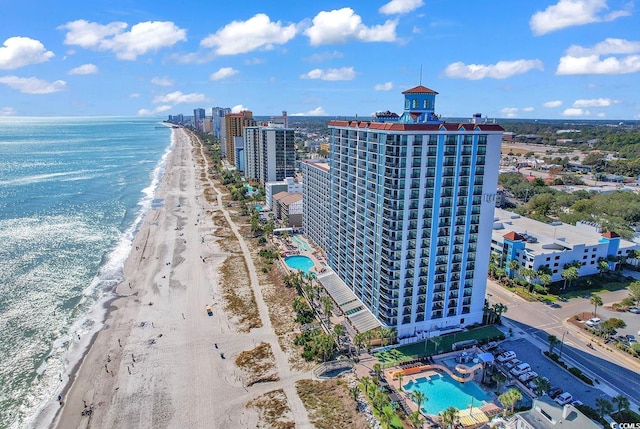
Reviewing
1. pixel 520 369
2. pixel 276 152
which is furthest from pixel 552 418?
pixel 276 152

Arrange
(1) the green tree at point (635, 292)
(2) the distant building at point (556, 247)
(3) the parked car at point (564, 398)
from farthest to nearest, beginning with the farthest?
(2) the distant building at point (556, 247), (1) the green tree at point (635, 292), (3) the parked car at point (564, 398)

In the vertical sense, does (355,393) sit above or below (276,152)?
below

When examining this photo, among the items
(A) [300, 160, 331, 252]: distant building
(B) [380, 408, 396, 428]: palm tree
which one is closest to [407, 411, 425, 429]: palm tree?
(B) [380, 408, 396, 428]: palm tree

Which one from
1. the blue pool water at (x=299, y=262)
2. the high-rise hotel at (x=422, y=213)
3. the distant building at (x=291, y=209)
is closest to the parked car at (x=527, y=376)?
the high-rise hotel at (x=422, y=213)

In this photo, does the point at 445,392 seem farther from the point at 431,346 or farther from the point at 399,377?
the point at 431,346

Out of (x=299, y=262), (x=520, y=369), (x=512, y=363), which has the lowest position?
(x=512, y=363)

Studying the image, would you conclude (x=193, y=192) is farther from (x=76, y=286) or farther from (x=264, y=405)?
(x=264, y=405)

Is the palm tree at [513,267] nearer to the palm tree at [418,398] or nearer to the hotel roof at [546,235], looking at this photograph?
the hotel roof at [546,235]
